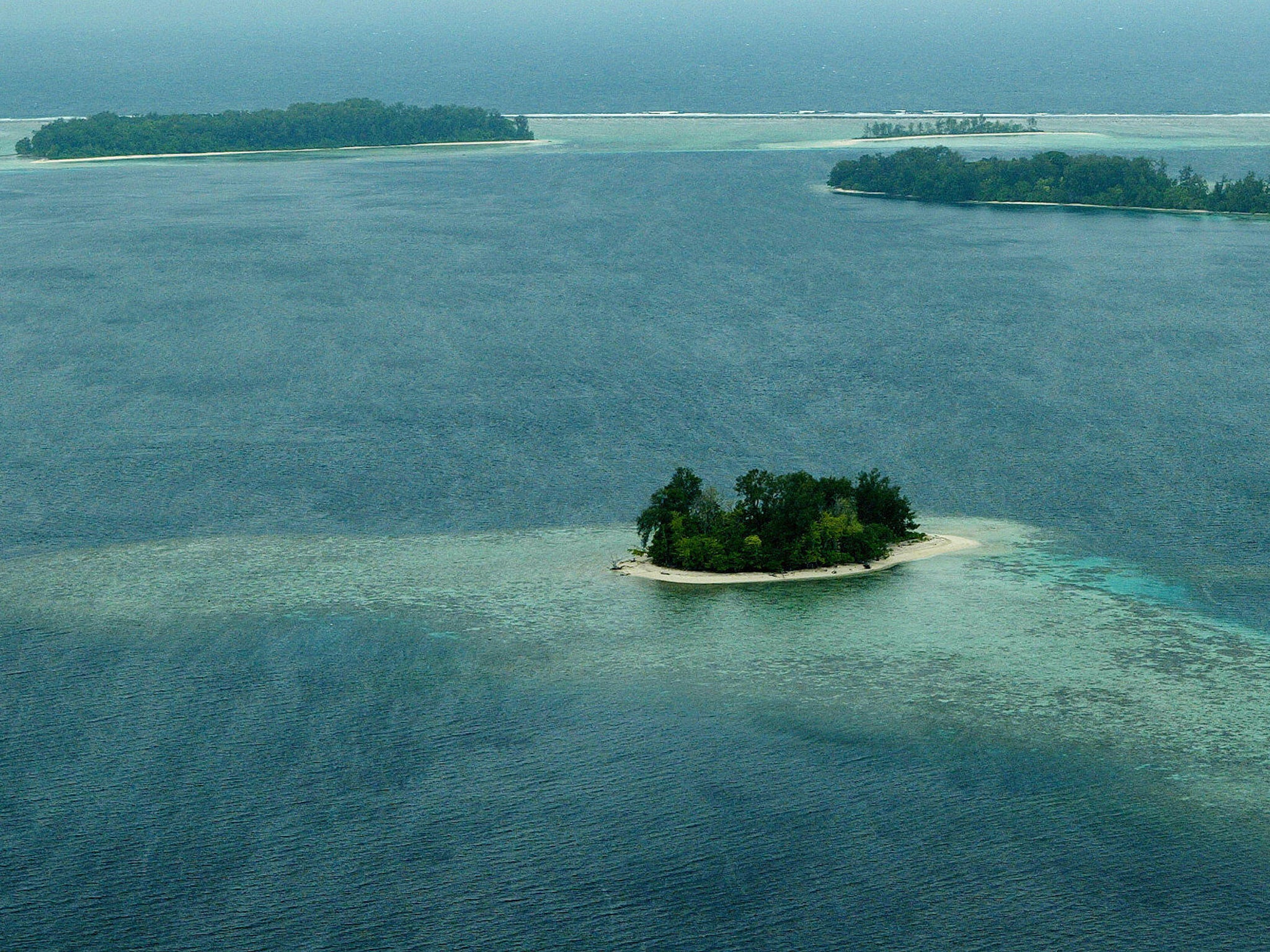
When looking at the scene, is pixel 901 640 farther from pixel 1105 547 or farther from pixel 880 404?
pixel 880 404

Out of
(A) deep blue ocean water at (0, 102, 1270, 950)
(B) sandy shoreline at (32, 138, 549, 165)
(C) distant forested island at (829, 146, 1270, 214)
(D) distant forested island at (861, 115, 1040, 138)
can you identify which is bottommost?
(A) deep blue ocean water at (0, 102, 1270, 950)

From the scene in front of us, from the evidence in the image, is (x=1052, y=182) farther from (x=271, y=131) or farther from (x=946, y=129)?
(x=271, y=131)

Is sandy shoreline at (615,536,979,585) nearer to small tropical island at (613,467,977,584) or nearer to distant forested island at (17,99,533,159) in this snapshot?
small tropical island at (613,467,977,584)

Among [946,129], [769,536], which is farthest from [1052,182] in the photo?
[769,536]

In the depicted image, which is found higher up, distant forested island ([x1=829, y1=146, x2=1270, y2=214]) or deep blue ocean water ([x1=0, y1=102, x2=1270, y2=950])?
distant forested island ([x1=829, y1=146, x2=1270, y2=214])

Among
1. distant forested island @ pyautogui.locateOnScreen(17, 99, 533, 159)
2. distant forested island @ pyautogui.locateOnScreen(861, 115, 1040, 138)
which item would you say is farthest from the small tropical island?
distant forested island @ pyautogui.locateOnScreen(17, 99, 533, 159)

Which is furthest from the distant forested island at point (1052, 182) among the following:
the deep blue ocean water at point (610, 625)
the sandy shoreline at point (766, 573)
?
the sandy shoreline at point (766, 573)

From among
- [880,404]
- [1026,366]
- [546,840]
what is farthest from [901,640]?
[1026,366]
